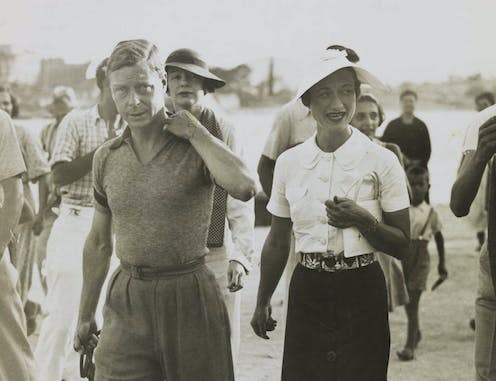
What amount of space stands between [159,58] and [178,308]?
104cm

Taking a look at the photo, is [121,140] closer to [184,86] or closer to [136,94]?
[136,94]

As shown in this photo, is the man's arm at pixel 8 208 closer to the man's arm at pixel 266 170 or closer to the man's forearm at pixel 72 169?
the man's forearm at pixel 72 169

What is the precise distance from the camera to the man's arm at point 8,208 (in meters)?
4.75

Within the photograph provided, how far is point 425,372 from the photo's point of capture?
6.84 m

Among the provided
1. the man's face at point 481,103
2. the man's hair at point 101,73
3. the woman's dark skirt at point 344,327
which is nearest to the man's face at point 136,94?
the woman's dark skirt at point 344,327

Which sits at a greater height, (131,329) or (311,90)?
(311,90)

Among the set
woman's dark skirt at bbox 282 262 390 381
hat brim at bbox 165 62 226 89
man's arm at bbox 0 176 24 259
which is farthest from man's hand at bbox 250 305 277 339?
hat brim at bbox 165 62 226 89

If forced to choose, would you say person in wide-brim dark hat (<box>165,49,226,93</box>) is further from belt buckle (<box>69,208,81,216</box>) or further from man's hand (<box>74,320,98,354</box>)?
man's hand (<box>74,320,98,354</box>)

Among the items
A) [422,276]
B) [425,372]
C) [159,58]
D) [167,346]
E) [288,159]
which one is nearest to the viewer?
[167,346]

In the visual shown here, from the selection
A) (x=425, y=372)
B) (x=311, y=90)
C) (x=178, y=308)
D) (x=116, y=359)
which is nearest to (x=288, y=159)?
(x=311, y=90)

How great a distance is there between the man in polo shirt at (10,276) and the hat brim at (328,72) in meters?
1.60

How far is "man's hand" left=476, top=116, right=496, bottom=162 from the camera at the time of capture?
402 cm

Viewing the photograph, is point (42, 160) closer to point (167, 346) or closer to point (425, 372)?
point (425, 372)

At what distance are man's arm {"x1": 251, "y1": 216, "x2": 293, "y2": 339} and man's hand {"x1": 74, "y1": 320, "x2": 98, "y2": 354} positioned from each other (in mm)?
746
